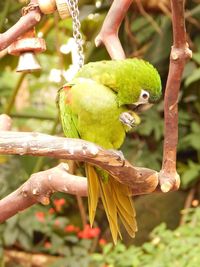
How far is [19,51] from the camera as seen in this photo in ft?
3.84

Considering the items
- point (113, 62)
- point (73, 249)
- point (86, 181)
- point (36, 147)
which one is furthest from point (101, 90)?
point (73, 249)

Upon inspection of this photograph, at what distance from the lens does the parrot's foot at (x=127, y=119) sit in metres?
1.11

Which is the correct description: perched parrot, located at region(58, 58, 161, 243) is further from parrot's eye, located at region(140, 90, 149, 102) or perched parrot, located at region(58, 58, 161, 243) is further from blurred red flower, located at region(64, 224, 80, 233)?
blurred red flower, located at region(64, 224, 80, 233)

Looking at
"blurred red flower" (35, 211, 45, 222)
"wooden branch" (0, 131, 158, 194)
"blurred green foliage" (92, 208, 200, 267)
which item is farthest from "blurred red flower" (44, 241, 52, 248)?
"wooden branch" (0, 131, 158, 194)

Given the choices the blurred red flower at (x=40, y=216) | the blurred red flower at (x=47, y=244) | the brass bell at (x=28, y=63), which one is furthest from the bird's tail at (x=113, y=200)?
the blurred red flower at (x=47, y=244)

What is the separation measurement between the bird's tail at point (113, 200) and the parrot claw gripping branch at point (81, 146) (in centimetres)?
1

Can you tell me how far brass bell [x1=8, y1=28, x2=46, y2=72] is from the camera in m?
1.15

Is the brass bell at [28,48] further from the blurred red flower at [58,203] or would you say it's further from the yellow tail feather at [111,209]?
the blurred red flower at [58,203]

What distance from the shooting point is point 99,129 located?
3.77 ft

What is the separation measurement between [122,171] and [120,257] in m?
1.13

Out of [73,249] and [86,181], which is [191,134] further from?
[86,181]

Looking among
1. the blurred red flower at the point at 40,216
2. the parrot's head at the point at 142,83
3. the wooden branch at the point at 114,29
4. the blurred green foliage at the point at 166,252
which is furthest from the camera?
the blurred red flower at the point at 40,216

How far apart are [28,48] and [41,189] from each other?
278mm

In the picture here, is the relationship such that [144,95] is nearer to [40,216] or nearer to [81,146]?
[81,146]
